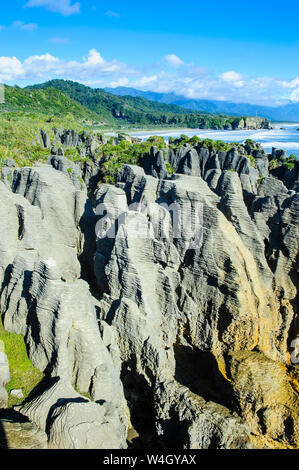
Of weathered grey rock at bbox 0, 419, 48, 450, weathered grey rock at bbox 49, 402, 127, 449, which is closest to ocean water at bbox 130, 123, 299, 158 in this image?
weathered grey rock at bbox 49, 402, 127, 449

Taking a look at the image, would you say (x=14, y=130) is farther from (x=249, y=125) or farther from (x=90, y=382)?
(x=249, y=125)

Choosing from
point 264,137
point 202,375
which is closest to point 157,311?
point 202,375

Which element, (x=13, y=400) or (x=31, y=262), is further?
(x=31, y=262)

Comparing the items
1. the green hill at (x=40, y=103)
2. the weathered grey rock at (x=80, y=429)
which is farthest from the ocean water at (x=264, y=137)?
the weathered grey rock at (x=80, y=429)

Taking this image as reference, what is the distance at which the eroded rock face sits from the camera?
930cm

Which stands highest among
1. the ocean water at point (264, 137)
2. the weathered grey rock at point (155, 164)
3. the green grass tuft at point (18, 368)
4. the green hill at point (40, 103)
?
the green hill at point (40, 103)

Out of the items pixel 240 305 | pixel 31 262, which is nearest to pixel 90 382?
pixel 31 262

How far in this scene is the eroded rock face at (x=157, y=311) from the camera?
9.30 metres

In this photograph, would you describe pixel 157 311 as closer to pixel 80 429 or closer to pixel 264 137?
pixel 80 429

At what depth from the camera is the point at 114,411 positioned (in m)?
9.05

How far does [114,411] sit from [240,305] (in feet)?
18.3

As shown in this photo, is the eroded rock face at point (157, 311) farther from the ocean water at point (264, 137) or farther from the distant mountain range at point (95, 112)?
the distant mountain range at point (95, 112)

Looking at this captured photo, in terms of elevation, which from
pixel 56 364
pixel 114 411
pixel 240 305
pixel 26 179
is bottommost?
pixel 114 411

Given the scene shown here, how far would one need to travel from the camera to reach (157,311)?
40.7ft
